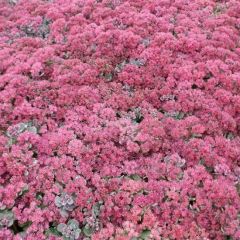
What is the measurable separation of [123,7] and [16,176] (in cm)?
522

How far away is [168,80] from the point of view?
765 centimetres

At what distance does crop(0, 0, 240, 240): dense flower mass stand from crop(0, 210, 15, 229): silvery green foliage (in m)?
0.02

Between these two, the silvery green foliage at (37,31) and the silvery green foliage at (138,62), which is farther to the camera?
the silvery green foliage at (37,31)

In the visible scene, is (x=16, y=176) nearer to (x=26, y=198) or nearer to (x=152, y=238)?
(x=26, y=198)

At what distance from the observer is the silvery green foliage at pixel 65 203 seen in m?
5.71

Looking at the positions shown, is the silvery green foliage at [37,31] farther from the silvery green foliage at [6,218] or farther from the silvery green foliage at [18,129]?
the silvery green foliage at [6,218]

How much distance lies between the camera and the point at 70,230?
553 centimetres

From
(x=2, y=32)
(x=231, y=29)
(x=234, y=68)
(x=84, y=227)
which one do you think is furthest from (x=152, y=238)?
(x=2, y=32)

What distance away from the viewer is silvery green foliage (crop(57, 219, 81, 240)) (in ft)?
18.0

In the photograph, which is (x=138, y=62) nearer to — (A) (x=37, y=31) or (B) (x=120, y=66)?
(B) (x=120, y=66)

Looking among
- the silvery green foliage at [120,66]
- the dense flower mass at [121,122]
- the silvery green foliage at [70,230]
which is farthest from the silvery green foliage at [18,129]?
the silvery green foliage at [120,66]

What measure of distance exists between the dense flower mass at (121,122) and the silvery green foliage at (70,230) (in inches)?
0.5

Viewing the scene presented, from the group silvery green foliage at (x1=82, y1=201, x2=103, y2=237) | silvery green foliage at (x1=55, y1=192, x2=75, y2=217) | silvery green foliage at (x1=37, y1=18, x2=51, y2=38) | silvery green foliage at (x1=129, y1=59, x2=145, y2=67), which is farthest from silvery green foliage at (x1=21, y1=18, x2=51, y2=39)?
silvery green foliage at (x1=82, y1=201, x2=103, y2=237)

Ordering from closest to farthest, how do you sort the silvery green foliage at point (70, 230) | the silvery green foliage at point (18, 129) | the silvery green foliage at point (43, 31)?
the silvery green foliage at point (70, 230), the silvery green foliage at point (18, 129), the silvery green foliage at point (43, 31)
